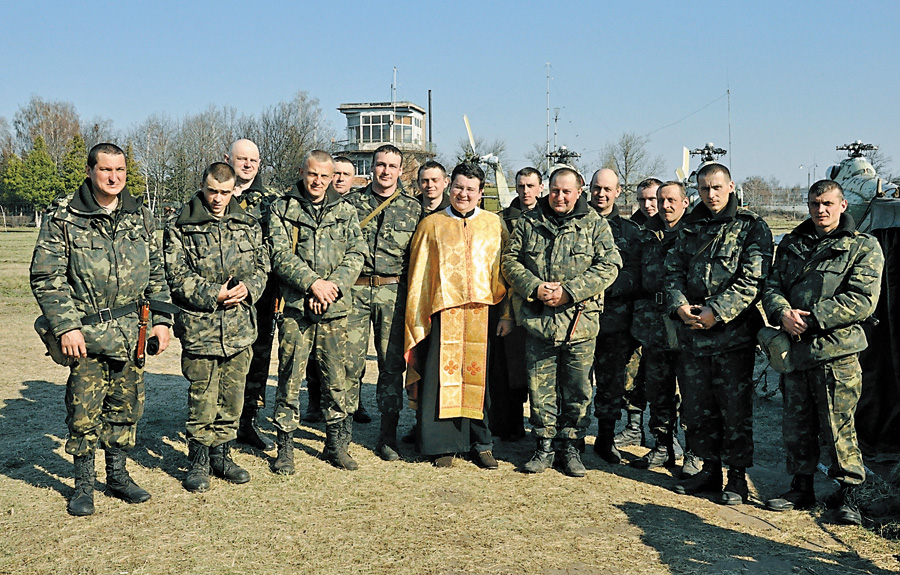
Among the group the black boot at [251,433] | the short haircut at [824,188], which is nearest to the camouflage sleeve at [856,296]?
the short haircut at [824,188]

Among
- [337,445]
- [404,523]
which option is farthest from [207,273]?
[404,523]

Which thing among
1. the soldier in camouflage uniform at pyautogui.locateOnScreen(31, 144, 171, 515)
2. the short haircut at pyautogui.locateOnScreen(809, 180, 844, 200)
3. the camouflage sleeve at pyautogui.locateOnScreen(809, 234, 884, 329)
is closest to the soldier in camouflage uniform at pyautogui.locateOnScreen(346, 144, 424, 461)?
the soldier in camouflage uniform at pyautogui.locateOnScreen(31, 144, 171, 515)

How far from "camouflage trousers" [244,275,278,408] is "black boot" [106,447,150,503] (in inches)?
46.3

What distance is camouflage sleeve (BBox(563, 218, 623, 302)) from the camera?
5188 mm

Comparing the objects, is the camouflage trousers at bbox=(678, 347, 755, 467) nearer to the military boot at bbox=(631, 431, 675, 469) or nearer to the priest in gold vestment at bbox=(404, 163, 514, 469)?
the military boot at bbox=(631, 431, 675, 469)

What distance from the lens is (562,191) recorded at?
5344 millimetres

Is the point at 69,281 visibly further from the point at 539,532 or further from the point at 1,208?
the point at 1,208

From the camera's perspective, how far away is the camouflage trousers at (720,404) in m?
4.82

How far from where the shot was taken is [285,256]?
5.14 meters

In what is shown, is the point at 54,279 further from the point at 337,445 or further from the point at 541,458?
the point at 541,458

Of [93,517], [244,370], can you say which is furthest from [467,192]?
[93,517]

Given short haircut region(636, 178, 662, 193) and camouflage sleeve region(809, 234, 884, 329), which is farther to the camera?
short haircut region(636, 178, 662, 193)

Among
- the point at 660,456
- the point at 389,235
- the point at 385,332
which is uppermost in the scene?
the point at 389,235

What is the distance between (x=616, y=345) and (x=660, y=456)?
946 millimetres
